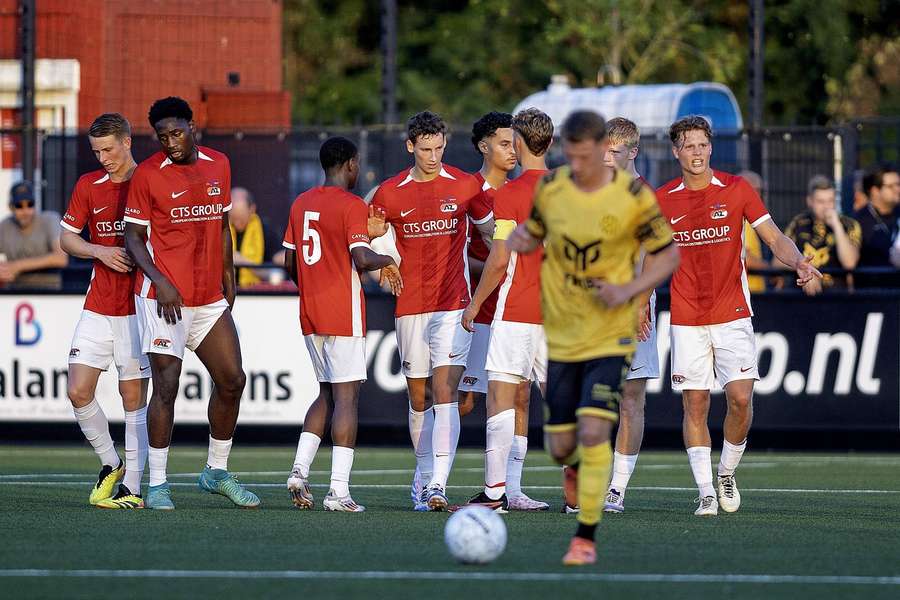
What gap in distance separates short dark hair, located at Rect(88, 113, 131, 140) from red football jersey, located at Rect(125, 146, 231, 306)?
1.08 feet

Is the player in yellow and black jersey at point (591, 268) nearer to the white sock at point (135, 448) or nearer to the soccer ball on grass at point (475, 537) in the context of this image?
the soccer ball on grass at point (475, 537)

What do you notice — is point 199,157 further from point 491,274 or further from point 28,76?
point 28,76

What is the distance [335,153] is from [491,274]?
4.57 ft

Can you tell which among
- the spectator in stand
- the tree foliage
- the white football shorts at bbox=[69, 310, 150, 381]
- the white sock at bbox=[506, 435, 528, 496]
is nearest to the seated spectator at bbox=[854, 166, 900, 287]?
the spectator in stand

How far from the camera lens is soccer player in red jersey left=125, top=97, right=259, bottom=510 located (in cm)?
1059

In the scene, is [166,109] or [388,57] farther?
[388,57]

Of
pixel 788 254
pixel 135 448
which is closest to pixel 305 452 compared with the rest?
pixel 135 448

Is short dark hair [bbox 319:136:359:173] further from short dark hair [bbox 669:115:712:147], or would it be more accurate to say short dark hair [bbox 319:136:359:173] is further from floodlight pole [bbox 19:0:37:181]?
floodlight pole [bbox 19:0:37:181]

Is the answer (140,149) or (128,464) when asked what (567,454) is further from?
(140,149)

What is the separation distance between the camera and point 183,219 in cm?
1069

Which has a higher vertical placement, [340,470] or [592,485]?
[592,485]

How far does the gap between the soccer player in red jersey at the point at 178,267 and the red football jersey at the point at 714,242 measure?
9.43 ft

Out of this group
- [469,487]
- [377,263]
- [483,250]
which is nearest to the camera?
[377,263]

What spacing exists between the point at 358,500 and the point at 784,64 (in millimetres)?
28559
